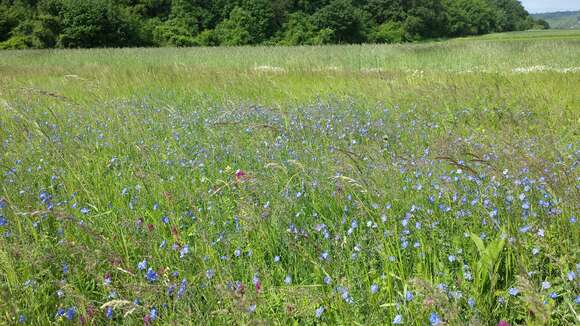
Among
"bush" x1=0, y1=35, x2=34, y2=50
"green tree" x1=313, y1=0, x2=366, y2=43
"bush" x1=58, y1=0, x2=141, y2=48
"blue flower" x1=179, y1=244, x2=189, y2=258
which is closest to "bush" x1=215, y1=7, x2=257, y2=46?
"green tree" x1=313, y1=0, x2=366, y2=43

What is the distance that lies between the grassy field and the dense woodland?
1470 inches

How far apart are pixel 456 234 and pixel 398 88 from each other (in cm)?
494

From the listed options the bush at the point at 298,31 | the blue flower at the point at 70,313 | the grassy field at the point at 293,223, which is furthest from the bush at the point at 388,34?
the blue flower at the point at 70,313

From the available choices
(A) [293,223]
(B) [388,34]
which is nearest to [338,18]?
(B) [388,34]

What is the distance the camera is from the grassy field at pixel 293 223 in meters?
1.51

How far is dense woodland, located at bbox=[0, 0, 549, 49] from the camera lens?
35.5m

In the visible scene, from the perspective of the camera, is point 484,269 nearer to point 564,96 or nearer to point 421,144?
point 421,144

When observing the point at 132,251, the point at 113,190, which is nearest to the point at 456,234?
the point at 132,251

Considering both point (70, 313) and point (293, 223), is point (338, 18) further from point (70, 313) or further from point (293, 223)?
point (70, 313)

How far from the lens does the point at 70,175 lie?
2.81 meters

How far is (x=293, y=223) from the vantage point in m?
2.13

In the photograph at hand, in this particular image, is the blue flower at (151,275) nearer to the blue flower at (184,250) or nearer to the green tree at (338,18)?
the blue flower at (184,250)

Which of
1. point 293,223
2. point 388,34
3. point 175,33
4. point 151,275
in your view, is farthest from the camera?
point 388,34

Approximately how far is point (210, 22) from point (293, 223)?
4954 cm
